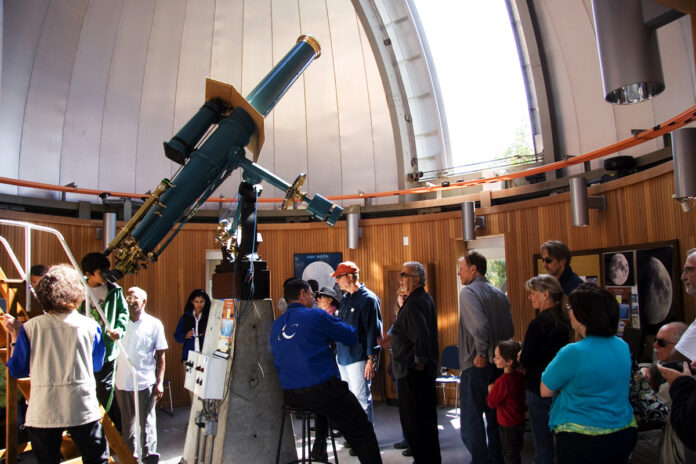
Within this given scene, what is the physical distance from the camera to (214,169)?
165 inches

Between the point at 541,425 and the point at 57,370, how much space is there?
3229 mm

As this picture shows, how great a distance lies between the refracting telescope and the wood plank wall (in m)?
3.02

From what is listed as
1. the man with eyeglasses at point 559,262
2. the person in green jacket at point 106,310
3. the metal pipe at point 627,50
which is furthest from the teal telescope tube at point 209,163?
the metal pipe at point 627,50

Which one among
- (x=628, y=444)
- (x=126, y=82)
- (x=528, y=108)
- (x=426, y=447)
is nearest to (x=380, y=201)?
(x=528, y=108)

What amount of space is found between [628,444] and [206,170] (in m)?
3.35

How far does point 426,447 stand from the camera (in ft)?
14.1

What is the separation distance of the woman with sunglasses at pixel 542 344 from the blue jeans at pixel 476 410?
0.57 metres

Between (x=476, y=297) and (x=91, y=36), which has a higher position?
(x=91, y=36)

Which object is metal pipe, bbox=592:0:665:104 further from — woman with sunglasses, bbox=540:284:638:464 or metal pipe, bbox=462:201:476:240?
metal pipe, bbox=462:201:476:240

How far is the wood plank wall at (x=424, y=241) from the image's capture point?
17.3 ft

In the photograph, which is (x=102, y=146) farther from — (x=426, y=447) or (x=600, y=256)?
(x=600, y=256)

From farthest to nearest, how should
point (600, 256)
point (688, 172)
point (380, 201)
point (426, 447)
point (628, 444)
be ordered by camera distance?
point (380, 201) → point (600, 256) → point (426, 447) → point (688, 172) → point (628, 444)

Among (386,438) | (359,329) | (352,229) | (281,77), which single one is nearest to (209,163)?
(281,77)

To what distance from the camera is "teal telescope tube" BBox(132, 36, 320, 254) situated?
4.02 metres
